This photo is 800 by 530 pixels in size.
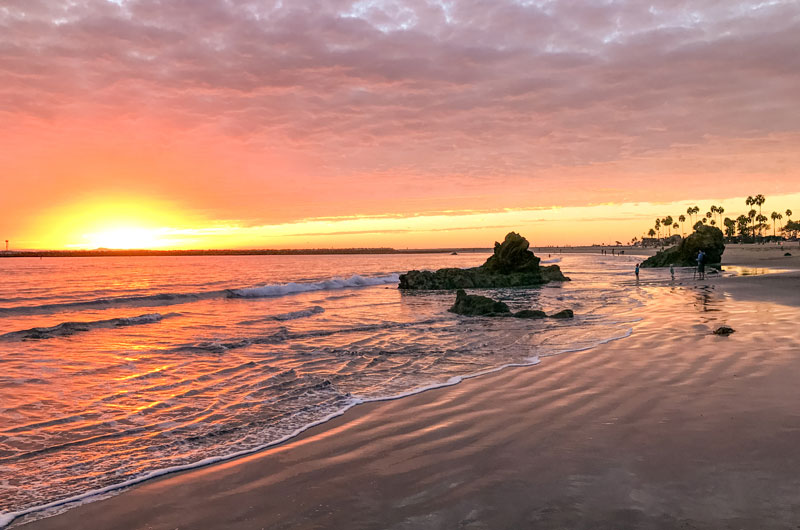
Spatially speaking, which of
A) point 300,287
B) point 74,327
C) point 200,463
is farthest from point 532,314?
point 300,287

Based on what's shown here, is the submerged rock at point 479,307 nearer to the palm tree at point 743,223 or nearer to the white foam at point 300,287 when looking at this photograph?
the white foam at point 300,287

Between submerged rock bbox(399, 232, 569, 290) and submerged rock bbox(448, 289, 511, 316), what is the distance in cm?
1808

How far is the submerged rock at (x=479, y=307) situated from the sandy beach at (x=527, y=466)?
1208cm

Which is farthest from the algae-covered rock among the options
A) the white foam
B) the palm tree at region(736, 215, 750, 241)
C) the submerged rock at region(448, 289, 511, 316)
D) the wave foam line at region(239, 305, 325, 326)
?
the palm tree at region(736, 215, 750, 241)

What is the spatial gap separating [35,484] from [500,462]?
4.98 meters

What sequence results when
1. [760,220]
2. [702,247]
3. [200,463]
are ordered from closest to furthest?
[200,463]
[702,247]
[760,220]

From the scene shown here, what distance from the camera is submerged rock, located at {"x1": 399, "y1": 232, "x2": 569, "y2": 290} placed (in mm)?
41688

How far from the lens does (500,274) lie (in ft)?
146

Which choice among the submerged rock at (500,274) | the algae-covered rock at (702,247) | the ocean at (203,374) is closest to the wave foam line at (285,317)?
the ocean at (203,374)

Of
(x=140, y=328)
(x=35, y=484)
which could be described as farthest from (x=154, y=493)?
(x=140, y=328)

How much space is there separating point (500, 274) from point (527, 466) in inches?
1578

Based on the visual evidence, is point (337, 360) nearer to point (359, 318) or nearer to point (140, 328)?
point (359, 318)

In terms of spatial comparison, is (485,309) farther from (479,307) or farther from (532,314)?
(532,314)

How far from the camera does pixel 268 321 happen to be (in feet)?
72.0
